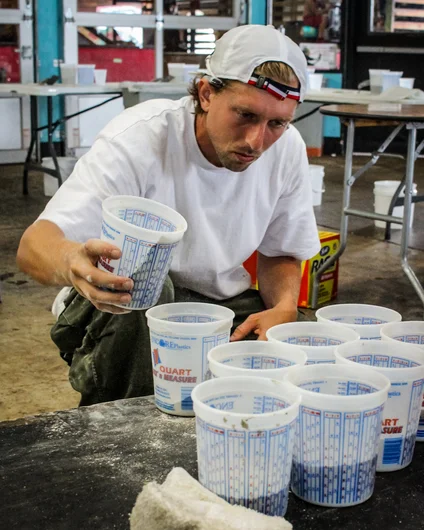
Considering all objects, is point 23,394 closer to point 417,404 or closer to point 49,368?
point 49,368

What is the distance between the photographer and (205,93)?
179cm

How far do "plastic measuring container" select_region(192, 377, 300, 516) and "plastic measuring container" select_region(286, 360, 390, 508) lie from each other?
0.15 feet

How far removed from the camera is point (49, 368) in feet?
10.1

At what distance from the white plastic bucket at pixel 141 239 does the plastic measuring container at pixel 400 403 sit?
0.34 m

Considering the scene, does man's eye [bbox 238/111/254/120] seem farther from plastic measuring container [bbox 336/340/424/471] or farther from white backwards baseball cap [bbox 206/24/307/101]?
plastic measuring container [bbox 336/340/424/471]

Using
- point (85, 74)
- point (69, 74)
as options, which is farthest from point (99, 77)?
point (69, 74)

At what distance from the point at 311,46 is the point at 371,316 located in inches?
324

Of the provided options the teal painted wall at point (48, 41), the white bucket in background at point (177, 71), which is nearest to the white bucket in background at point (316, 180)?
the white bucket in background at point (177, 71)

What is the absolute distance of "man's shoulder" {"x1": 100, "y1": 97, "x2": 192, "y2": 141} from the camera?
6.07ft

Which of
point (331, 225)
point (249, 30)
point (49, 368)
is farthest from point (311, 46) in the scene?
point (249, 30)

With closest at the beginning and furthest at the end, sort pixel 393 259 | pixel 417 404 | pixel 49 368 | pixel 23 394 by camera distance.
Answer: pixel 417 404
pixel 23 394
pixel 49 368
pixel 393 259

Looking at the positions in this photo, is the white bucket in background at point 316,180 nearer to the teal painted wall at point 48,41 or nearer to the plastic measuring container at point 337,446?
the teal painted wall at point 48,41

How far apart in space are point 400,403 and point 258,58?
800 mm

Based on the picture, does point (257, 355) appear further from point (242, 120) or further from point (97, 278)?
point (242, 120)
